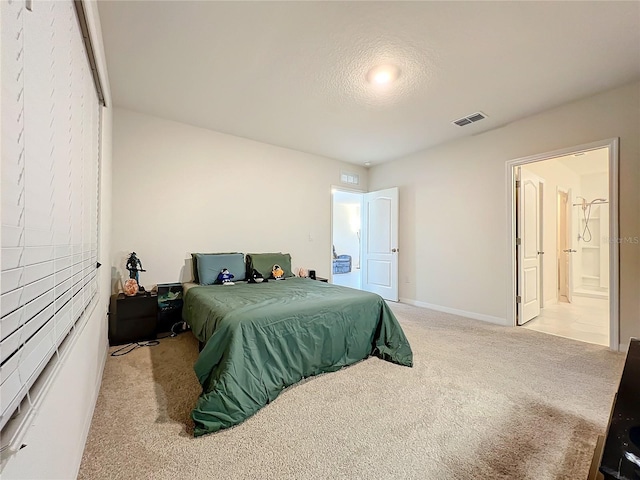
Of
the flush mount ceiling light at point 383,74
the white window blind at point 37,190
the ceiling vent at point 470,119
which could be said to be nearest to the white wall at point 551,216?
the ceiling vent at point 470,119

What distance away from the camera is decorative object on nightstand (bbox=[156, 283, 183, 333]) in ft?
10.3

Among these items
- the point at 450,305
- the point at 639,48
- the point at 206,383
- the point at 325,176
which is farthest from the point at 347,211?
the point at 206,383

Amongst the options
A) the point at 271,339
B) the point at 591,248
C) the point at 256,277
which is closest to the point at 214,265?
the point at 256,277

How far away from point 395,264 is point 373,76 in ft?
10.6

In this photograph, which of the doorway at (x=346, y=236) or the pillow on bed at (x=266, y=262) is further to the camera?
the doorway at (x=346, y=236)

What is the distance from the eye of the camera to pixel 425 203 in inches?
179

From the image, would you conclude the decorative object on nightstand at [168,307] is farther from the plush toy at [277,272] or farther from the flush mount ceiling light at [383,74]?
the flush mount ceiling light at [383,74]

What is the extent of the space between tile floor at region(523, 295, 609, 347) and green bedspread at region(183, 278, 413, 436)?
7.87 feet

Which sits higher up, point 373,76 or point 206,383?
point 373,76

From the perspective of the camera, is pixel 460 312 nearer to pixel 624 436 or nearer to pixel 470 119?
pixel 470 119

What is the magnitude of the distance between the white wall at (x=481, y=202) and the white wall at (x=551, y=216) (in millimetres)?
1145

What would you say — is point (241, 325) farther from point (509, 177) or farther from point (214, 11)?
point (509, 177)

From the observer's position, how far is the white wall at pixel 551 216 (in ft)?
14.6

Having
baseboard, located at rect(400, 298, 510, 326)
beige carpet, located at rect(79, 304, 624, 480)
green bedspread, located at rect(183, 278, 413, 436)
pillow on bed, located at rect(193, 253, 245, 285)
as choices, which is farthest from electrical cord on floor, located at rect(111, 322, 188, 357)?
baseboard, located at rect(400, 298, 510, 326)
